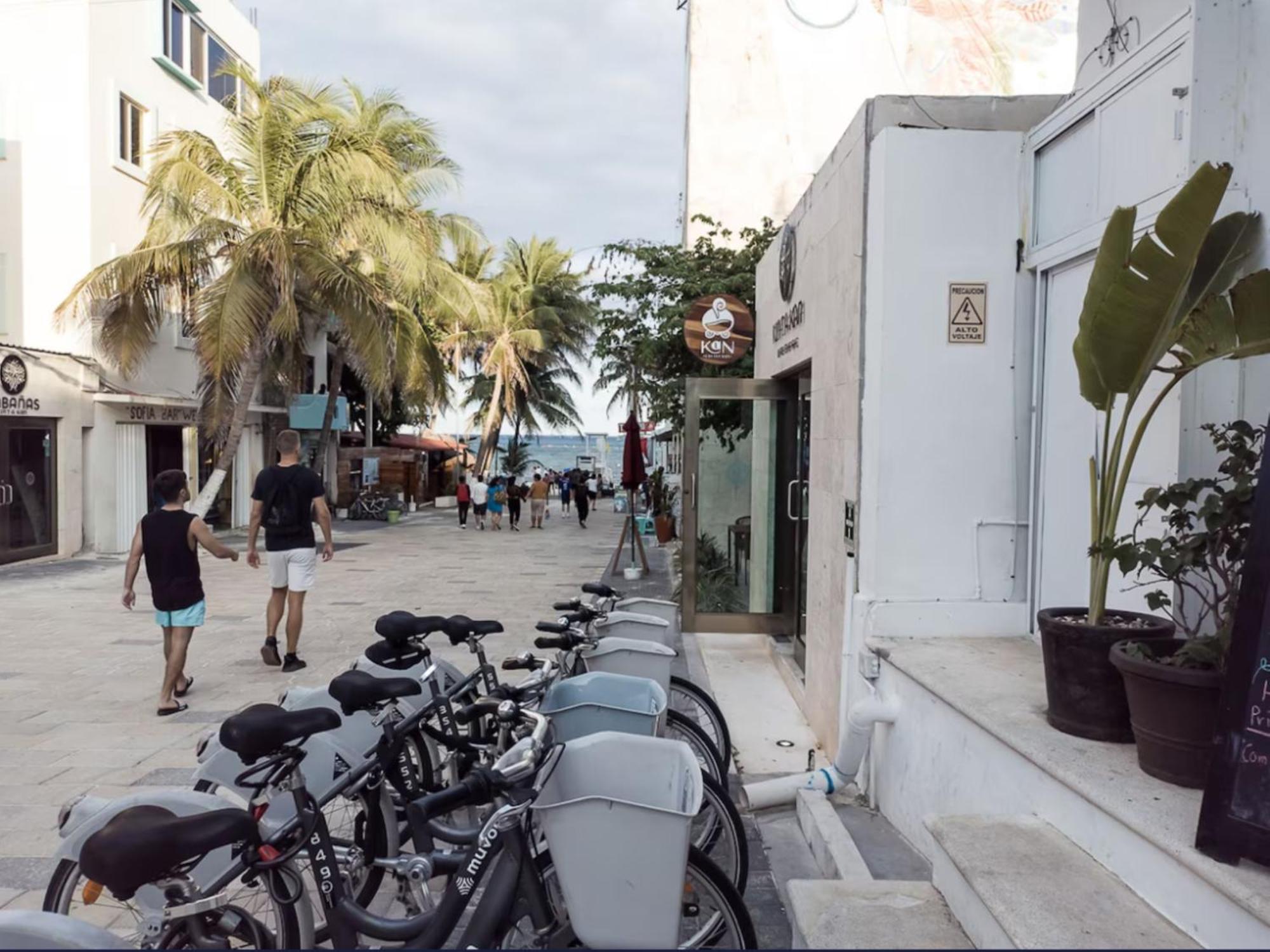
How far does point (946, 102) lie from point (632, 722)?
143 inches

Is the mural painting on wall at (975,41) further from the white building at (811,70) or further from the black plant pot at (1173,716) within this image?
the black plant pot at (1173,716)

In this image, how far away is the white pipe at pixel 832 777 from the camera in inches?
187

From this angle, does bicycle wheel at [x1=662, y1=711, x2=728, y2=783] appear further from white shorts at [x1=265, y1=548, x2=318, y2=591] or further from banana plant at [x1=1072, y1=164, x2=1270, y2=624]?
white shorts at [x1=265, y1=548, x2=318, y2=591]

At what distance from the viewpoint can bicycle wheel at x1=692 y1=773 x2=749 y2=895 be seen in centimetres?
365

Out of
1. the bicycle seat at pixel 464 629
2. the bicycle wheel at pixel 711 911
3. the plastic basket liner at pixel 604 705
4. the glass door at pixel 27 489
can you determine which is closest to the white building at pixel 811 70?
the glass door at pixel 27 489

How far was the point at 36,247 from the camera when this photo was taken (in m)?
16.1

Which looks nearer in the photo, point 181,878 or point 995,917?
point 995,917

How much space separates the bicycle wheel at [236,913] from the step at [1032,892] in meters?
1.97

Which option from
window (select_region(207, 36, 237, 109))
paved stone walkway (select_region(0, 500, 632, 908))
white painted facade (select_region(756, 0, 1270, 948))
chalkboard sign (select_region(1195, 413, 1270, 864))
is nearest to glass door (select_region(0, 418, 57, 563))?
paved stone walkway (select_region(0, 500, 632, 908))

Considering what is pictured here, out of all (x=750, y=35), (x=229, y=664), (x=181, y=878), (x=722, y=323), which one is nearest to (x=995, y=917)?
(x=181, y=878)

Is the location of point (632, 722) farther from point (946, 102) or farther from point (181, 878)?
point (946, 102)

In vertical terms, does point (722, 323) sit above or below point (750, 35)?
below

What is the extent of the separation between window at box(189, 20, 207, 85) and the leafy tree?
11.5 m

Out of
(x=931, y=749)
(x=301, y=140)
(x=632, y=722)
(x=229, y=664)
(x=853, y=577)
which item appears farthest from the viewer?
(x=301, y=140)
